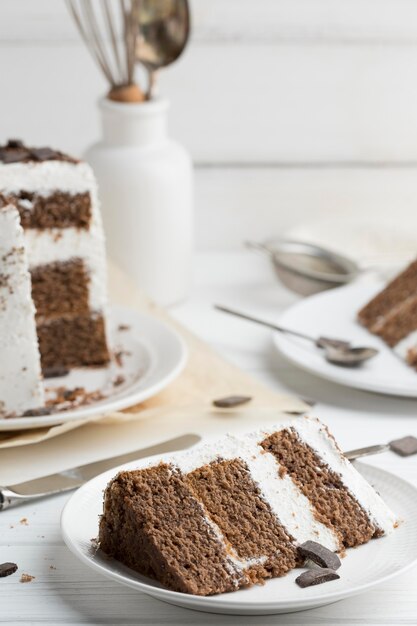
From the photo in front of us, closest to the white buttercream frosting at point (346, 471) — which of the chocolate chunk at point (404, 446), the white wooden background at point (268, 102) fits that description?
the chocolate chunk at point (404, 446)

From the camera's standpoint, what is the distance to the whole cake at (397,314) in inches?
99.9

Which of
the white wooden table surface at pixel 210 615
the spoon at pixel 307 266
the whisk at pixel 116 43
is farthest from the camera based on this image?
the spoon at pixel 307 266

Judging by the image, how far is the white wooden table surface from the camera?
152cm

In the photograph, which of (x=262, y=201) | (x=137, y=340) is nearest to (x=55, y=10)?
(x=262, y=201)

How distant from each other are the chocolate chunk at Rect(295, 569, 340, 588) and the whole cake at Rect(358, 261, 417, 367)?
1047 millimetres

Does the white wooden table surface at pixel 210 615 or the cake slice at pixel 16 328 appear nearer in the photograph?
the white wooden table surface at pixel 210 615

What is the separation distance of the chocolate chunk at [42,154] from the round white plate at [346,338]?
2.17 feet

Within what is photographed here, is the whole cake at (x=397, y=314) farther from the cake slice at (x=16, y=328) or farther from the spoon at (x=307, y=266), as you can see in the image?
the cake slice at (x=16, y=328)

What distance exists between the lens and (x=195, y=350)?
8.33 feet

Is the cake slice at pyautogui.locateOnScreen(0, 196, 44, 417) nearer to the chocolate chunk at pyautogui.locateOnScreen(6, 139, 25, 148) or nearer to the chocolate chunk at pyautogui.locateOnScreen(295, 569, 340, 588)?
the chocolate chunk at pyautogui.locateOnScreen(6, 139, 25, 148)

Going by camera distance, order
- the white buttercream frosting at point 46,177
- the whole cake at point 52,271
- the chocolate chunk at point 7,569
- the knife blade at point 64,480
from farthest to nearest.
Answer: the white buttercream frosting at point 46,177 < the whole cake at point 52,271 < the knife blade at point 64,480 < the chocolate chunk at point 7,569

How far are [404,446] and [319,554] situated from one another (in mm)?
588

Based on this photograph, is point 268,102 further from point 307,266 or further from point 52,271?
point 52,271

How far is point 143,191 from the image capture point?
9.49ft
